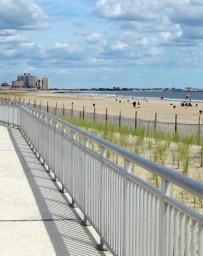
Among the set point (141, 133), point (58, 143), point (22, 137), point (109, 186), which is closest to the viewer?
point (109, 186)

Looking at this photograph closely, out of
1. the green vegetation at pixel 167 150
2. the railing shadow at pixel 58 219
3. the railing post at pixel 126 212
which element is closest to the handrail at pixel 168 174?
the railing post at pixel 126 212

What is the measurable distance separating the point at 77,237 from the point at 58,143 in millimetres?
3524

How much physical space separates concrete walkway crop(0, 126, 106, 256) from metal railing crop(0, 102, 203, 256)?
0.86 feet

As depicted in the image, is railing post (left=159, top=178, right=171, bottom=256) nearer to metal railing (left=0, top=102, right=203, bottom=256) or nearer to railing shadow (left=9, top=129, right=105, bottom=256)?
metal railing (left=0, top=102, right=203, bottom=256)

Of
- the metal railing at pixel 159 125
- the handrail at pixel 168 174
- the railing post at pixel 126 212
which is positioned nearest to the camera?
the handrail at pixel 168 174

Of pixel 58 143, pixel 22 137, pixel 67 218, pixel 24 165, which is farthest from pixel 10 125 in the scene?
pixel 67 218

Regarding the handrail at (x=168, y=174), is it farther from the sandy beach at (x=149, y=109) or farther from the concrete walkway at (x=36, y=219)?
the sandy beach at (x=149, y=109)

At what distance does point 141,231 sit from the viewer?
4.68m

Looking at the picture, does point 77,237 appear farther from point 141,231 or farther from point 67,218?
point 141,231

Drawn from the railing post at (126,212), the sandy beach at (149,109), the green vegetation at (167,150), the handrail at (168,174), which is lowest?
the sandy beach at (149,109)

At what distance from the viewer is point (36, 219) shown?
7.91 m

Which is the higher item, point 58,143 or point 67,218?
point 58,143

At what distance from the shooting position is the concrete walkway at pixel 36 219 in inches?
255

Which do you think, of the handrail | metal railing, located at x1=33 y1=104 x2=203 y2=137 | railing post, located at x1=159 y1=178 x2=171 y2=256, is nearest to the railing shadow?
the handrail
